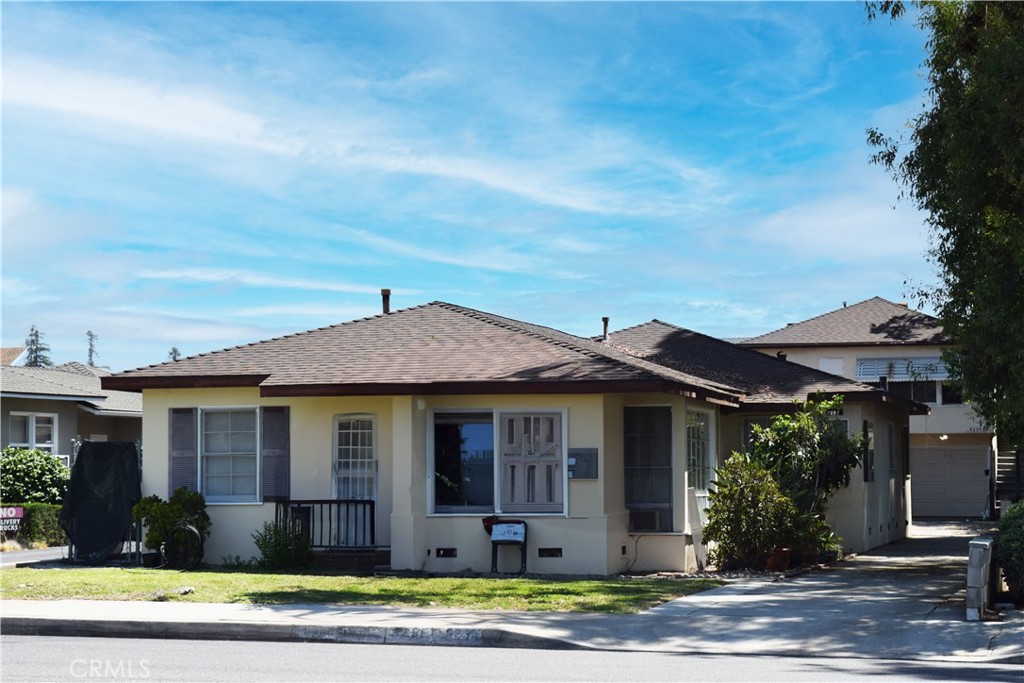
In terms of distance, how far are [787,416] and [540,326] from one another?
5.68 metres

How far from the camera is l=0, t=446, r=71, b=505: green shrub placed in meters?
28.0

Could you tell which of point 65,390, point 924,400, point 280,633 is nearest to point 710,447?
point 280,633

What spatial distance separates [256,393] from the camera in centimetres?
2133

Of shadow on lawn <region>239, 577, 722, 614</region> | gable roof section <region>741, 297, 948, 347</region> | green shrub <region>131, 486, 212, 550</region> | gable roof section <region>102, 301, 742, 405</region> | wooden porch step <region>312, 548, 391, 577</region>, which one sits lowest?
shadow on lawn <region>239, 577, 722, 614</region>

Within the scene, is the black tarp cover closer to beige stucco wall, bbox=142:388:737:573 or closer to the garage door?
beige stucco wall, bbox=142:388:737:573

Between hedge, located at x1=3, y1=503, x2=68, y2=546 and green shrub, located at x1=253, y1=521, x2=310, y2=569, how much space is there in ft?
26.9

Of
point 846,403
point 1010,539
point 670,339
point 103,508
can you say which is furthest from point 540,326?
point 1010,539

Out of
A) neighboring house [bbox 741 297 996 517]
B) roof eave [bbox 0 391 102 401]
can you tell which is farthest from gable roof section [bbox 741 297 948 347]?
roof eave [bbox 0 391 102 401]

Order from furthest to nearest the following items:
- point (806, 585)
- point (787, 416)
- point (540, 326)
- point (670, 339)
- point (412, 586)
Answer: point (670, 339) → point (540, 326) → point (787, 416) → point (806, 585) → point (412, 586)

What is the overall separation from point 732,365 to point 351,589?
13.8m

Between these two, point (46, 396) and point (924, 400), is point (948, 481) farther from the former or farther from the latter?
point (46, 396)

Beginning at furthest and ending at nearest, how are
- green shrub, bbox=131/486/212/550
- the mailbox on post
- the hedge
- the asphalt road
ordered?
the hedge, green shrub, bbox=131/486/212/550, the mailbox on post, the asphalt road

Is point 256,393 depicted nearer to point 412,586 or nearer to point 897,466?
point 412,586

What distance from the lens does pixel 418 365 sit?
20.7 m
